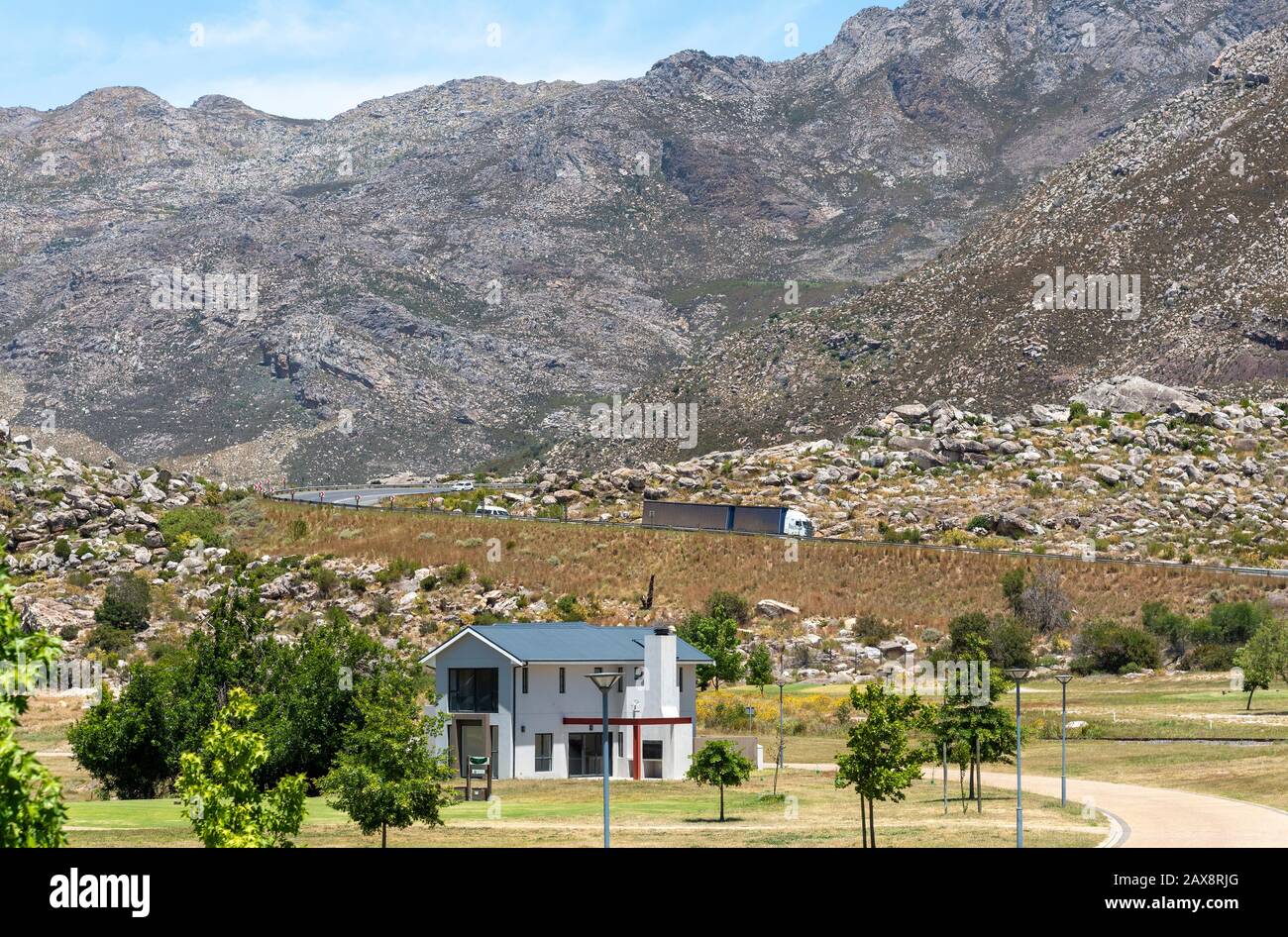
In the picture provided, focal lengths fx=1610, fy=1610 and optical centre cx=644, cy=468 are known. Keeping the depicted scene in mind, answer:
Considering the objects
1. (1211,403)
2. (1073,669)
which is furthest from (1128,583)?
(1211,403)

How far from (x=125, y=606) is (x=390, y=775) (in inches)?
2093

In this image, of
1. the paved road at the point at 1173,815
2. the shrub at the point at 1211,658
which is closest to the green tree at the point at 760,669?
the shrub at the point at 1211,658

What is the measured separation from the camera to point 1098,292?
128 m

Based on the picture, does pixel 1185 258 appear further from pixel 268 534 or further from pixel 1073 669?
pixel 268 534

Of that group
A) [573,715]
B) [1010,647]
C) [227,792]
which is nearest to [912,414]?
[1010,647]

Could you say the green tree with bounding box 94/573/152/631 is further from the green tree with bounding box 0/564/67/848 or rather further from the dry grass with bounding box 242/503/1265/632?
the green tree with bounding box 0/564/67/848

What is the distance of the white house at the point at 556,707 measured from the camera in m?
50.6

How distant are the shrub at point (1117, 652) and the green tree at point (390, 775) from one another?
46.1 m

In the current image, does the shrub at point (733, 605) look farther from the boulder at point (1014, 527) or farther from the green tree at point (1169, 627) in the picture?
the green tree at point (1169, 627)

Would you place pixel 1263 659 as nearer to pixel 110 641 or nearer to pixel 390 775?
pixel 390 775

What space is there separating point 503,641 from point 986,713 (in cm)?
1615

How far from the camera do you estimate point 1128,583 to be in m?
79.6

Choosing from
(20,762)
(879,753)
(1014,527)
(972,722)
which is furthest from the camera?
(1014,527)

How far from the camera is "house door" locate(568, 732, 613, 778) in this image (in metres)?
51.1
